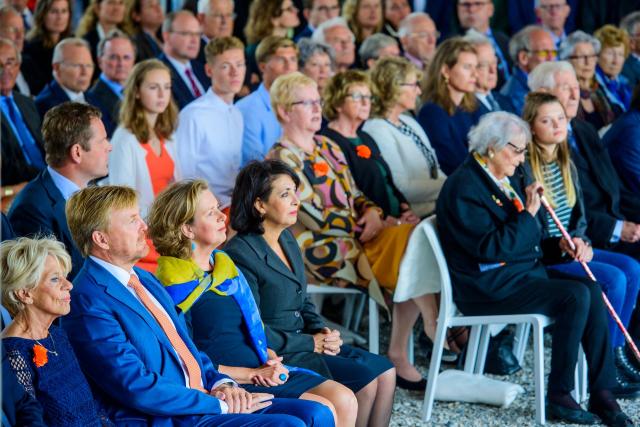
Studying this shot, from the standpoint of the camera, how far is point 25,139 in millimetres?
5746

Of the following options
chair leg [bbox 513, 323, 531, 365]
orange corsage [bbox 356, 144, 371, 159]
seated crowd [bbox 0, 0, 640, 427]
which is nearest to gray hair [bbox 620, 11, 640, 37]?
seated crowd [bbox 0, 0, 640, 427]

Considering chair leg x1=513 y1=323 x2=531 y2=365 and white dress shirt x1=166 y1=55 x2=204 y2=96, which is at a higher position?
white dress shirt x1=166 y1=55 x2=204 y2=96

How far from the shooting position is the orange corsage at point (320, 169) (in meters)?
5.32

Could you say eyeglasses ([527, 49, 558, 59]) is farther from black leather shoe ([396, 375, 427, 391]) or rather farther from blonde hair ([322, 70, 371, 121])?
black leather shoe ([396, 375, 427, 391])

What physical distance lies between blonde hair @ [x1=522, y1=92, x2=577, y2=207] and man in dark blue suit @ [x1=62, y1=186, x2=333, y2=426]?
90.0 inches

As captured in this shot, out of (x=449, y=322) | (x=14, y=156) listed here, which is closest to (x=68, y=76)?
(x=14, y=156)

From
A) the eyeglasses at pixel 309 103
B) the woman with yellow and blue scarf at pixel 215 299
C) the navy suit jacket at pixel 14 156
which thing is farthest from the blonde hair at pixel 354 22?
the woman with yellow and blue scarf at pixel 215 299

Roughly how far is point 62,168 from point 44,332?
1.20 metres

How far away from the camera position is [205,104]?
5891mm

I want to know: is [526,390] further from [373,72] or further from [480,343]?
[373,72]

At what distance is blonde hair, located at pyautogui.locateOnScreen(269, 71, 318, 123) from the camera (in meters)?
5.40

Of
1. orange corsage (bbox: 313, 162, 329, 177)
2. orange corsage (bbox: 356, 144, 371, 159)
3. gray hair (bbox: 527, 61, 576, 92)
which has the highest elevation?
gray hair (bbox: 527, 61, 576, 92)

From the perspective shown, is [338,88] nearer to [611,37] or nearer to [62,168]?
[62,168]

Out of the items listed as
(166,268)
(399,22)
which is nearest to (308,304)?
(166,268)
